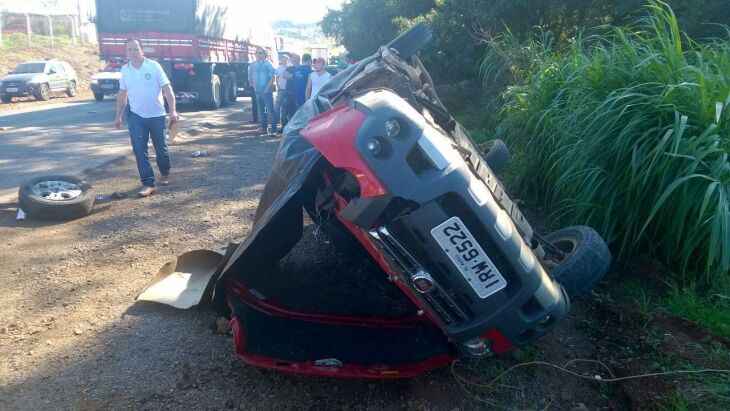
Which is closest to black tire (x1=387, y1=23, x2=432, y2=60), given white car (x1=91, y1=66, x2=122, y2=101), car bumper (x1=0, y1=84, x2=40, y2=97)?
white car (x1=91, y1=66, x2=122, y2=101)

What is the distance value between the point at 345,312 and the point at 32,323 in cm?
205

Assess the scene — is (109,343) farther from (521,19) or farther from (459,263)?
(521,19)

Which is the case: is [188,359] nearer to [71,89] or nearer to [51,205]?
[51,205]

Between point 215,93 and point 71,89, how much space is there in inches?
370

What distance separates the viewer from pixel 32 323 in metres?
3.83

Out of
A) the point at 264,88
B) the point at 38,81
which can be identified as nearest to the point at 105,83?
the point at 38,81

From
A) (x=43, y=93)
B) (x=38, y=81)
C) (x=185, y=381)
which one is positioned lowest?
(x=43, y=93)

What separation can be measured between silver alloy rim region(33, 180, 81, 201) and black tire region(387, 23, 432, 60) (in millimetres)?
3842

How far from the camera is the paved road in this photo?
8789 mm

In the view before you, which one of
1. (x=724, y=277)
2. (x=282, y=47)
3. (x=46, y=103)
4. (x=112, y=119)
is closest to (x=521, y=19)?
(x=724, y=277)

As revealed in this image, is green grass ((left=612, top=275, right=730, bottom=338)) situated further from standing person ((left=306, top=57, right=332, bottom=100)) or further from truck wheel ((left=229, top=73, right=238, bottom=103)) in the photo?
truck wheel ((left=229, top=73, right=238, bottom=103))

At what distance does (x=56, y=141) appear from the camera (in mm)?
11633

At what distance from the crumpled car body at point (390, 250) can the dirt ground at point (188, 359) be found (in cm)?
18

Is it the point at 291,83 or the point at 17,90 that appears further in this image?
the point at 17,90
